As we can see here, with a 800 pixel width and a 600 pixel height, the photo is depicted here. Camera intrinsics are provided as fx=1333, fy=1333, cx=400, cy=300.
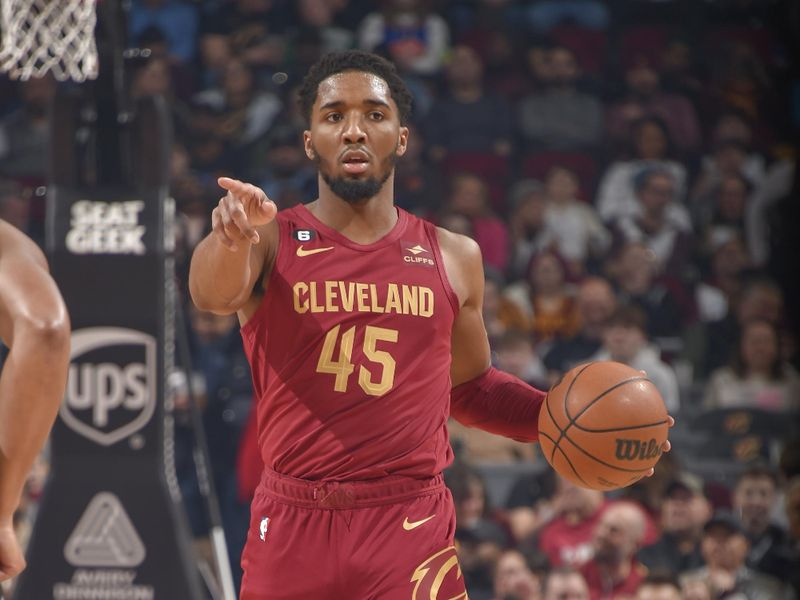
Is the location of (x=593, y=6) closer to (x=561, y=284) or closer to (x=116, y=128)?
(x=561, y=284)

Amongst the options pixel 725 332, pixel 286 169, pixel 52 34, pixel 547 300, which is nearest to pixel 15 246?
pixel 52 34

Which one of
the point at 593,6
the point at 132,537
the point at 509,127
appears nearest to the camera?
the point at 132,537

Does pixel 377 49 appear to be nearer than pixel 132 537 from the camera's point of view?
No

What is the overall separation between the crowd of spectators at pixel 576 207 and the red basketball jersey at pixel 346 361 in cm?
318

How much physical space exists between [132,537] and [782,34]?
7.53m

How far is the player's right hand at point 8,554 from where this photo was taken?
2.54 m

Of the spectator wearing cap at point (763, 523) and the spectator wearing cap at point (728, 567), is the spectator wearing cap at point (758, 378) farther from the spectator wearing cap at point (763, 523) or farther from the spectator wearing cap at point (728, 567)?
the spectator wearing cap at point (728, 567)

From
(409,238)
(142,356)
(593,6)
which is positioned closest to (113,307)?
(142,356)

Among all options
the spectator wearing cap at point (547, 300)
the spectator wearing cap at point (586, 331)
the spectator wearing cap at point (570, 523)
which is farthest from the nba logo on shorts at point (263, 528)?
the spectator wearing cap at point (547, 300)

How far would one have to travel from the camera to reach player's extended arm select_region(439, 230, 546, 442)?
3926 mm

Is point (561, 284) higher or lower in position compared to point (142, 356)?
lower

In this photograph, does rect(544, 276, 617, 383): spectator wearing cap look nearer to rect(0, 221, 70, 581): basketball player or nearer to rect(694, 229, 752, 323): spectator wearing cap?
rect(694, 229, 752, 323): spectator wearing cap

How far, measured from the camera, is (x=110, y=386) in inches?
218

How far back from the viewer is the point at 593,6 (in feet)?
36.6
